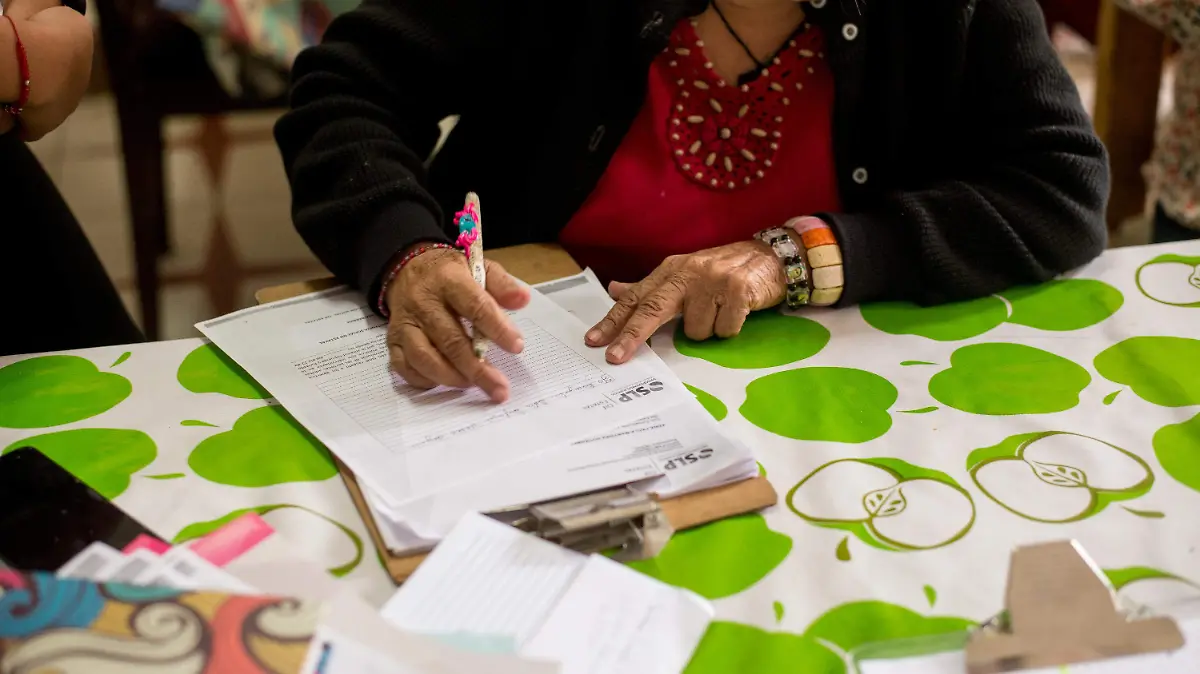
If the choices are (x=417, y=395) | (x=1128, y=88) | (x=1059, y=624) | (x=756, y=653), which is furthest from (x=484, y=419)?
(x=1128, y=88)

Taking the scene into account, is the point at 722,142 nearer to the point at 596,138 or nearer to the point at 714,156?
the point at 714,156

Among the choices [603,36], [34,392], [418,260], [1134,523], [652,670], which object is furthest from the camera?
[603,36]

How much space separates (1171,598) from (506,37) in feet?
2.60

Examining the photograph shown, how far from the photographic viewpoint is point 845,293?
0.89 meters

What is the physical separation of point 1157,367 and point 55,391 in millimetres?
857

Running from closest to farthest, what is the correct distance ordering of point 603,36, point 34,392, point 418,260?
point 34,392, point 418,260, point 603,36

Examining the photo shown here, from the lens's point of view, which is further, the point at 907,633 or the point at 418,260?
the point at 418,260

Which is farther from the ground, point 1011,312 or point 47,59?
point 47,59

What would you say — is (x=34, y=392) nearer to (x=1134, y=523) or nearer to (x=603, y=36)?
(x=603, y=36)

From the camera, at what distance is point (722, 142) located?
103 cm

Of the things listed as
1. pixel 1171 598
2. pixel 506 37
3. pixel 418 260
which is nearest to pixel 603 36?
pixel 506 37

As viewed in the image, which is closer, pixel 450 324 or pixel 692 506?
pixel 692 506

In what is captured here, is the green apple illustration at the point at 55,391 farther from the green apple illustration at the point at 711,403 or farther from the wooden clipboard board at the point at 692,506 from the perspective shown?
the green apple illustration at the point at 711,403

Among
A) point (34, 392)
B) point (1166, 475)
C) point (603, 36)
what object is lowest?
point (1166, 475)
